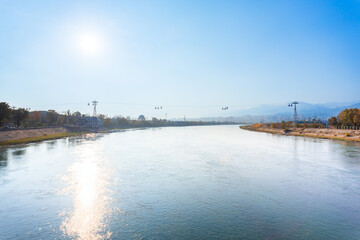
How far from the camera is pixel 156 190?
18.5m

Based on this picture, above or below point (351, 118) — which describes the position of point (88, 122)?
above

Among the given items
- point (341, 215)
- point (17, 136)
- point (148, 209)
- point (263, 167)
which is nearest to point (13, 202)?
point (148, 209)

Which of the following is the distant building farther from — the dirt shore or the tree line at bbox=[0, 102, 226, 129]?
the dirt shore

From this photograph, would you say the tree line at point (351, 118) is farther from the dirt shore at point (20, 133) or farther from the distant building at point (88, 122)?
the distant building at point (88, 122)

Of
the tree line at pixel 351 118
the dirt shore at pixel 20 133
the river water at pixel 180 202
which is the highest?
the tree line at pixel 351 118

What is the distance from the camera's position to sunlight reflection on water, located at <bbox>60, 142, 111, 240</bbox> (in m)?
11.8

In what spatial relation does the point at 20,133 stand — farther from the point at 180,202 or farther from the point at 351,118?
the point at 351,118

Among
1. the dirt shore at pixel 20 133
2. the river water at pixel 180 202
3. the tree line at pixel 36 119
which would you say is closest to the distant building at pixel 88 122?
the tree line at pixel 36 119

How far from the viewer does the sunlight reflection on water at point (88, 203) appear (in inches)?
463

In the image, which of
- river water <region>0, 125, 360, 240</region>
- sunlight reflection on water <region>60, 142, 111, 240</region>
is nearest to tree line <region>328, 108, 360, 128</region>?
river water <region>0, 125, 360, 240</region>

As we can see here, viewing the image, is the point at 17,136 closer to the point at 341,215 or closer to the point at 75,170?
the point at 75,170

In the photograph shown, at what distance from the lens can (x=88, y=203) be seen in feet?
51.5

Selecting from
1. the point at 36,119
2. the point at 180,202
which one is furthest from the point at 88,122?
the point at 180,202

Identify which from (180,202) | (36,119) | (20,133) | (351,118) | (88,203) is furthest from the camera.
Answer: (36,119)
